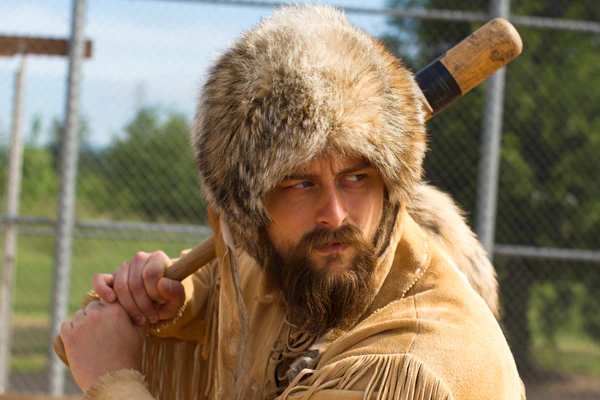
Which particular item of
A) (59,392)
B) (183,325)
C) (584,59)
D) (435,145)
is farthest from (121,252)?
(584,59)

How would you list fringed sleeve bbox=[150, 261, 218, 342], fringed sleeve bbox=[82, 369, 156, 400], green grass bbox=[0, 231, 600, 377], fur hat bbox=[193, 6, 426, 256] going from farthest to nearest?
green grass bbox=[0, 231, 600, 377]
fringed sleeve bbox=[150, 261, 218, 342]
fringed sleeve bbox=[82, 369, 156, 400]
fur hat bbox=[193, 6, 426, 256]

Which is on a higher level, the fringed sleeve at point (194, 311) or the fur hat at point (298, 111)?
the fur hat at point (298, 111)

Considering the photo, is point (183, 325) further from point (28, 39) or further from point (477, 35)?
point (28, 39)

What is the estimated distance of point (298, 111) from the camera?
1.94 m

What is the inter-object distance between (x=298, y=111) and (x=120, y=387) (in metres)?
0.75

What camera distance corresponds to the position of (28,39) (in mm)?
4922

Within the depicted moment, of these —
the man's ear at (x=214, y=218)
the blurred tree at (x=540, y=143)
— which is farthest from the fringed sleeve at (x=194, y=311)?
the blurred tree at (x=540, y=143)

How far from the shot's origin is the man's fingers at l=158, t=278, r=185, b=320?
2439 millimetres

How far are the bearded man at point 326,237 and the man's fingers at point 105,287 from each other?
0.33 ft

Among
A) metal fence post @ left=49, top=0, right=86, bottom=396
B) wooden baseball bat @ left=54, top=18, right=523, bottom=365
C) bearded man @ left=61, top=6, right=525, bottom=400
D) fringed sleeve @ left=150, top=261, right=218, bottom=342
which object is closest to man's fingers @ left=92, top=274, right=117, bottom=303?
bearded man @ left=61, top=6, right=525, bottom=400

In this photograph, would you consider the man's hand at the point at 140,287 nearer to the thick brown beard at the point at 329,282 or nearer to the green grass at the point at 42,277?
the thick brown beard at the point at 329,282

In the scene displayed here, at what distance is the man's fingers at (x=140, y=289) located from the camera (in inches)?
95.8

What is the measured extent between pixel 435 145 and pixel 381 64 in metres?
4.10

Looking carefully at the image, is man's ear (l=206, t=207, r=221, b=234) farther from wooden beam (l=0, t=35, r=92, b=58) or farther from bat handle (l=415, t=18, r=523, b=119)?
wooden beam (l=0, t=35, r=92, b=58)
